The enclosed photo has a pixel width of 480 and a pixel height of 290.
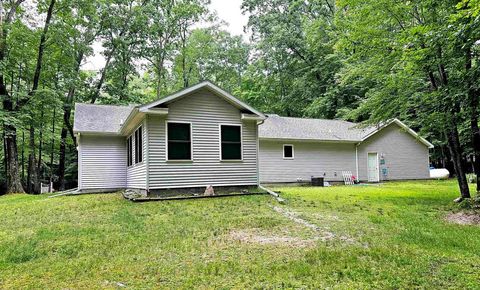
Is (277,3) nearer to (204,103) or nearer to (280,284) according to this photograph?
(204,103)

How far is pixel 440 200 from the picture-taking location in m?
10.3

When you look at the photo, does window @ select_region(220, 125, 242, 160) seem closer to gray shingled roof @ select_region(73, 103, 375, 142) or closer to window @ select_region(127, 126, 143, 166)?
window @ select_region(127, 126, 143, 166)

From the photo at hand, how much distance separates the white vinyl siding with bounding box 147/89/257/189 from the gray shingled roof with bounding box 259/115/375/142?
4.68 metres

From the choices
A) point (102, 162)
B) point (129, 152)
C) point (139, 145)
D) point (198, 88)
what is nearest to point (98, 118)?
point (102, 162)

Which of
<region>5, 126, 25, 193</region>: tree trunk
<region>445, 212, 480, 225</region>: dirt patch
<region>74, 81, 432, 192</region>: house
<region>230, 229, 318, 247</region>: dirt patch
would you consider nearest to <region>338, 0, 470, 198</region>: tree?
<region>74, 81, 432, 192</region>: house

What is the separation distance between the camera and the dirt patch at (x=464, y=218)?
274 inches

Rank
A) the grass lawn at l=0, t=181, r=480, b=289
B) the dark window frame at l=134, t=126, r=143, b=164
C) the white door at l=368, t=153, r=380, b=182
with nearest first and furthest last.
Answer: the grass lawn at l=0, t=181, r=480, b=289 < the dark window frame at l=134, t=126, r=143, b=164 < the white door at l=368, t=153, r=380, b=182

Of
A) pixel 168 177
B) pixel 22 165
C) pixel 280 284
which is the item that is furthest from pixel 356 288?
pixel 22 165

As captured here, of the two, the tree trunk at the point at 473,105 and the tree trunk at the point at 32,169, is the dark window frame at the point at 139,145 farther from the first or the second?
the tree trunk at the point at 473,105

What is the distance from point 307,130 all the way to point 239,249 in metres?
14.5

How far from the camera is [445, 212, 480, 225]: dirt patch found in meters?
6.96

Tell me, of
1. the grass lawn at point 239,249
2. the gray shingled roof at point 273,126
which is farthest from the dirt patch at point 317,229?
the gray shingled roof at point 273,126

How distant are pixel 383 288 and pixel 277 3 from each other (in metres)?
29.3

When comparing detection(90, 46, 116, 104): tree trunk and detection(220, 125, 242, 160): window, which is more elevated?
detection(90, 46, 116, 104): tree trunk
